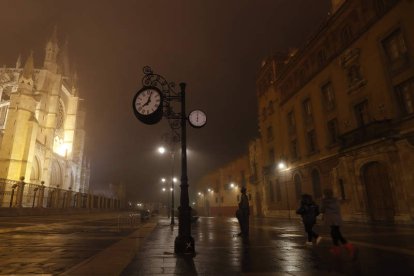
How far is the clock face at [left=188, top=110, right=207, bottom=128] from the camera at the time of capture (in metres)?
8.51

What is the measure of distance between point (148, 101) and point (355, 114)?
17158 millimetres

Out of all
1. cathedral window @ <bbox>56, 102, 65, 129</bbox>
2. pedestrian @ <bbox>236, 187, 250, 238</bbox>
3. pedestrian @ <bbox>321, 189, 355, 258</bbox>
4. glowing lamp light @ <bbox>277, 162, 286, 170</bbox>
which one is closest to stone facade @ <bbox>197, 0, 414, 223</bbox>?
glowing lamp light @ <bbox>277, 162, 286, 170</bbox>

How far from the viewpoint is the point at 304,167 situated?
26.1 meters

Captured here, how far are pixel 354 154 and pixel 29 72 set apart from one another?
149 ft

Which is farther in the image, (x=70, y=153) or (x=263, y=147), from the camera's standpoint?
(x=70, y=153)

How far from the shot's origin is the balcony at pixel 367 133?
1677cm

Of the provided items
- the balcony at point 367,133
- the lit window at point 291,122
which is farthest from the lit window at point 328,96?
the lit window at point 291,122

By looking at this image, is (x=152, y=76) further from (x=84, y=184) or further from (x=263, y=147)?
(x=84, y=184)

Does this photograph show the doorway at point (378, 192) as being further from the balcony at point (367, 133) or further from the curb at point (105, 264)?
the curb at point (105, 264)

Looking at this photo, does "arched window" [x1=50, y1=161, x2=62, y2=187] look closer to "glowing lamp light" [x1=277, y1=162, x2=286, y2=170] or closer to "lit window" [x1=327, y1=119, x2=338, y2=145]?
"glowing lamp light" [x1=277, y1=162, x2=286, y2=170]

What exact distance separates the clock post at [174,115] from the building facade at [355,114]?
533 inches

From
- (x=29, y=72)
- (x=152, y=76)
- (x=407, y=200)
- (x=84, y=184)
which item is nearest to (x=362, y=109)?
(x=407, y=200)

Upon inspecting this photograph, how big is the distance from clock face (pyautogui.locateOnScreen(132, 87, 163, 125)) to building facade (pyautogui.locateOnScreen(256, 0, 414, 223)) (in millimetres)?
14427

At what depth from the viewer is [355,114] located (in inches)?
797
